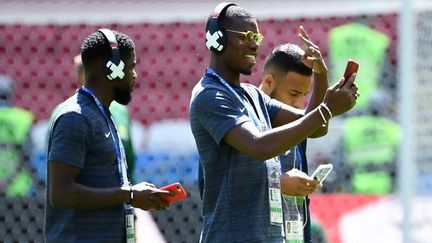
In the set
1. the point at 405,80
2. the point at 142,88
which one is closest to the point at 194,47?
the point at 142,88

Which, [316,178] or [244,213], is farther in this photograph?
[316,178]

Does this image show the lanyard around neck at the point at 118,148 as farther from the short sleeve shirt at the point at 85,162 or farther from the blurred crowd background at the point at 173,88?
the blurred crowd background at the point at 173,88

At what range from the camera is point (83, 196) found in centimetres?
468

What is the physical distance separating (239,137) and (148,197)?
441 millimetres

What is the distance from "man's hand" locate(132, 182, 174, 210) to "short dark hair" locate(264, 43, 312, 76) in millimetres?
1267

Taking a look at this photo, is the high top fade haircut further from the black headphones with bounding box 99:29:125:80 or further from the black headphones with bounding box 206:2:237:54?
the black headphones with bounding box 206:2:237:54

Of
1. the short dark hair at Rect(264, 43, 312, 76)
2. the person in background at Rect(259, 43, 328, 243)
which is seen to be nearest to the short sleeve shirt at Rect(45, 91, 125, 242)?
the person in background at Rect(259, 43, 328, 243)

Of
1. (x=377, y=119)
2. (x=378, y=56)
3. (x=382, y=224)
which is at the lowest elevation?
(x=382, y=224)

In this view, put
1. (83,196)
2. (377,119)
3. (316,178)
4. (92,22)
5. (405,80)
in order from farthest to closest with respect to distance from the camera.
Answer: (377,119) → (92,22) → (405,80) → (316,178) → (83,196)

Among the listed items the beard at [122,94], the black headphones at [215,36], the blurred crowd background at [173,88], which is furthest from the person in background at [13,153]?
the black headphones at [215,36]

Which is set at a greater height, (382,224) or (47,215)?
(47,215)

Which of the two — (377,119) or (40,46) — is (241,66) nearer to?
(40,46)

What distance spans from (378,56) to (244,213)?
3370 millimetres

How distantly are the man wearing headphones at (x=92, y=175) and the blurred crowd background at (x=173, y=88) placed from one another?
90.4 inches
